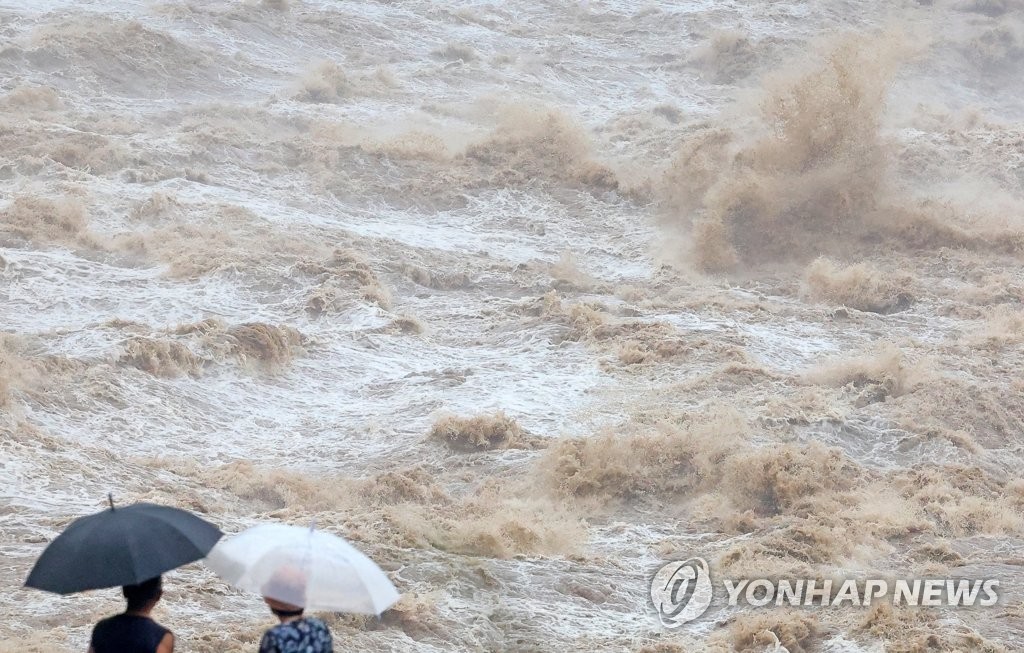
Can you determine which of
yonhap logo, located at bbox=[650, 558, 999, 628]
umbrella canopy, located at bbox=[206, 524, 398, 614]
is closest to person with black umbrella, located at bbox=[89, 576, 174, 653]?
umbrella canopy, located at bbox=[206, 524, 398, 614]

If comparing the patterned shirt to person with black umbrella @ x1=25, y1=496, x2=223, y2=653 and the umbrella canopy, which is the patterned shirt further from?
person with black umbrella @ x1=25, y1=496, x2=223, y2=653

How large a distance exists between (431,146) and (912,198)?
7853mm

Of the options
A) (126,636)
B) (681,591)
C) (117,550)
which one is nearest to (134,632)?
(126,636)

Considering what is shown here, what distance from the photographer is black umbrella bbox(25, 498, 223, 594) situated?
393cm

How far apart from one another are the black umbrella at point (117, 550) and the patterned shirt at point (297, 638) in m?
0.40

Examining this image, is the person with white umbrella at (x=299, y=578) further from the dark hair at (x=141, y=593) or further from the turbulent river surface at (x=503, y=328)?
the turbulent river surface at (x=503, y=328)

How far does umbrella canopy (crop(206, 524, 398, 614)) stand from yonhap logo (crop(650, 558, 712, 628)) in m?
4.24

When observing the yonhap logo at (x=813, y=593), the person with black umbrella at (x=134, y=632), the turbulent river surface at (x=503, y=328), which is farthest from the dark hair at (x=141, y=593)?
the yonhap logo at (x=813, y=593)

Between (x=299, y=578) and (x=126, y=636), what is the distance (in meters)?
0.54

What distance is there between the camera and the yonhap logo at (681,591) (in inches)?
Answer: 323

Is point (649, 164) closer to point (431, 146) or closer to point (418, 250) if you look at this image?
point (431, 146)

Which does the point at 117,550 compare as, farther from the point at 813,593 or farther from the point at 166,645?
the point at 813,593

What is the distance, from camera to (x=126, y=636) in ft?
12.8

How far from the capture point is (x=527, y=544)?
9.16 meters
